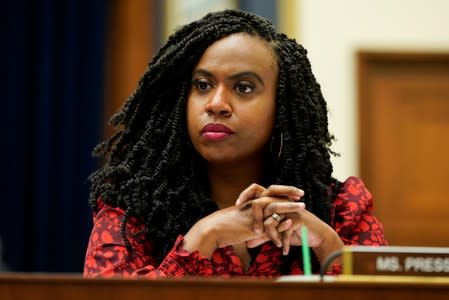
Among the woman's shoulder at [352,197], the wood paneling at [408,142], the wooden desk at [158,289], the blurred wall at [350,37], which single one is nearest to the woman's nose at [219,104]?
the woman's shoulder at [352,197]

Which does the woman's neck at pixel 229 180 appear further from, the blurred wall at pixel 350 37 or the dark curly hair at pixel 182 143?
the blurred wall at pixel 350 37

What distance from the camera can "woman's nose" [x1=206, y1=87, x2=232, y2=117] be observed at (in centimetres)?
157

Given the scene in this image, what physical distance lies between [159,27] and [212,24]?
2.53m

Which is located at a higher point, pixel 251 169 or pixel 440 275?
pixel 251 169

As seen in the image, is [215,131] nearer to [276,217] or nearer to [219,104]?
[219,104]

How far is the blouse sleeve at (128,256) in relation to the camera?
1.46m

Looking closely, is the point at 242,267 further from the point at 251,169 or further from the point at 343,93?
the point at 343,93

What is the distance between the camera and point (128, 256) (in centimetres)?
153

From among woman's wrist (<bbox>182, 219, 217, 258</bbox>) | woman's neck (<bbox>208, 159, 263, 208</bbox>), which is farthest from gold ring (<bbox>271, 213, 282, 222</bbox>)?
woman's neck (<bbox>208, 159, 263, 208</bbox>)

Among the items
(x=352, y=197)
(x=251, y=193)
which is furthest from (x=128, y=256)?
(x=352, y=197)

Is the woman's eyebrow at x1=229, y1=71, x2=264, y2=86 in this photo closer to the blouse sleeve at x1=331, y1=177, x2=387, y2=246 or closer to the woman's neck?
the woman's neck

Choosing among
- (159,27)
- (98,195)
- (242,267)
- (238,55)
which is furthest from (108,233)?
(159,27)

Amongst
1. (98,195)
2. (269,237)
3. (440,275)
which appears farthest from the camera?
(98,195)

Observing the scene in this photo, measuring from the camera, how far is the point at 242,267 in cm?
160
